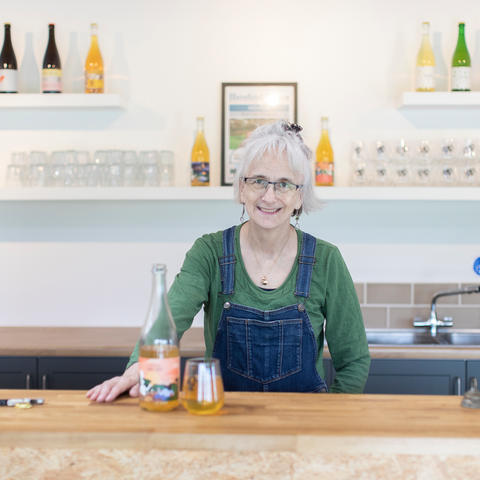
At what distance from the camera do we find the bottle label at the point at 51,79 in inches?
133

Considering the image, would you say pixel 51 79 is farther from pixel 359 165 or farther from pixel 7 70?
pixel 359 165

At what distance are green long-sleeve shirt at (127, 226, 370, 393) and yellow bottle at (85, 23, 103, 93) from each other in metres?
1.63

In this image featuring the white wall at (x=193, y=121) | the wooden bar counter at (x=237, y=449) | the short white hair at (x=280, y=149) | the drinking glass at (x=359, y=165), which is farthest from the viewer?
the white wall at (x=193, y=121)

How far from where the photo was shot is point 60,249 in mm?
3604

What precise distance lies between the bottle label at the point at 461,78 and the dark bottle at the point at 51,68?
71.0 inches

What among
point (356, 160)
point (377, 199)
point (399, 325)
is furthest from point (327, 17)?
point (399, 325)

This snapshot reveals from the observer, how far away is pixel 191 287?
196 centimetres

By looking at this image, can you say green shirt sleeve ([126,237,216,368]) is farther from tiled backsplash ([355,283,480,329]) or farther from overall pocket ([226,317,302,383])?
tiled backsplash ([355,283,480,329])

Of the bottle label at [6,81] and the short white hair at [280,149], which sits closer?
the short white hair at [280,149]

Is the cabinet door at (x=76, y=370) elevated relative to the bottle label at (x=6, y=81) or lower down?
lower down

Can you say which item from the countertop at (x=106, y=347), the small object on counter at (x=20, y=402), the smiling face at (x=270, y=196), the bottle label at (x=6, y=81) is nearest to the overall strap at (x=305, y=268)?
the smiling face at (x=270, y=196)

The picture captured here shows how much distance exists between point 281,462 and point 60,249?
7.99 ft

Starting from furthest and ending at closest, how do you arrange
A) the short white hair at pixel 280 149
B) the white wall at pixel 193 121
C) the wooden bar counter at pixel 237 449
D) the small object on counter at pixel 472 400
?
1. the white wall at pixel 193 121
2. the short white hair at pixel 280 149
3. the small object on counter at pixel 472 400
4. the wooden bar counter at pixel 237 449

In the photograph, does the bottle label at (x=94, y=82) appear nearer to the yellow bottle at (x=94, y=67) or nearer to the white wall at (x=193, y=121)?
the yellow bottle at (x=94, y=67)
